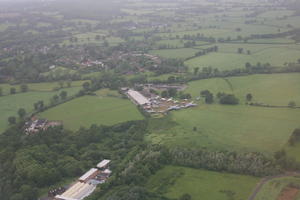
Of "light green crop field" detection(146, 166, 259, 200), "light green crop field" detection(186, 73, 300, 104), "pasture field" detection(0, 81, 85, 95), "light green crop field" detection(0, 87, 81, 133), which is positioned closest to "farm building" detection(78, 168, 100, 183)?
"light green crop field" detection(146, 166, 259, 200)

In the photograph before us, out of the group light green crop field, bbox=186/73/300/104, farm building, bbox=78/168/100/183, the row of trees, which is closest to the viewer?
farm building, bbox=78/168/100/183

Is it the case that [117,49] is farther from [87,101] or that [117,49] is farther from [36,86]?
[87,101]

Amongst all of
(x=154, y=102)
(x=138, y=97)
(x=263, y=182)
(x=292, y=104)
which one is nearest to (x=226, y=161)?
(x=263, y=182)

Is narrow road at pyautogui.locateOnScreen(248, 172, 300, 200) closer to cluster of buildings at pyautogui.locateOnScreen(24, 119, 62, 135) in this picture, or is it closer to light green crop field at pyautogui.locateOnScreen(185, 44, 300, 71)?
cluster of buildings at pyautogui.locateOnScreen(24, 119, 62, 135)

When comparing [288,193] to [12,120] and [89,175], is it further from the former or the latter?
[12,120]

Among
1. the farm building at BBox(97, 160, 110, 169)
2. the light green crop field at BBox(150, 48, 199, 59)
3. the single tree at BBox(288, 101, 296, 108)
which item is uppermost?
the light green crop field at BBox(150, 48, 199, 59)
